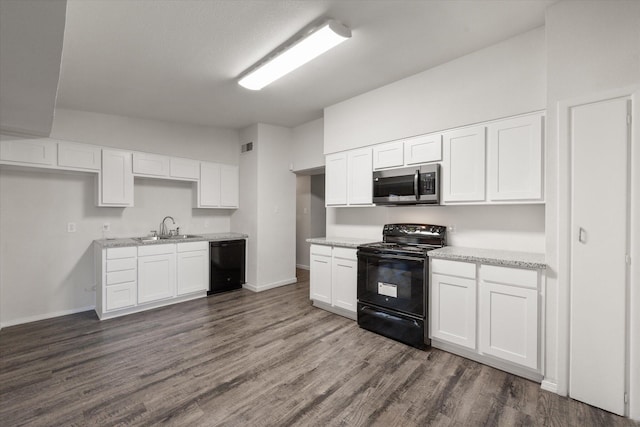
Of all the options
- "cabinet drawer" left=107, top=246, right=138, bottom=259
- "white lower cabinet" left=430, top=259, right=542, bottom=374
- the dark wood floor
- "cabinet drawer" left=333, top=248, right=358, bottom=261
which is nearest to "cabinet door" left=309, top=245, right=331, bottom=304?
"cabinet drawer" left=333, top=248, right=358, bottom=261

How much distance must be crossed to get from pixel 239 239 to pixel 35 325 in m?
2.64

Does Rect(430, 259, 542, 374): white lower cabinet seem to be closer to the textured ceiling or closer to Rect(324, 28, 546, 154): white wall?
Rect(324, 28, 546, 154): white wall

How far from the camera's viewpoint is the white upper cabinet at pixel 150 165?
412 centimetres

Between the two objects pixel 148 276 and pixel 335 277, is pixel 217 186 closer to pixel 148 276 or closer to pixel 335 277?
pixel 148 276

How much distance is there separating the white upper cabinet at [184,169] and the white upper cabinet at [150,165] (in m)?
0.08

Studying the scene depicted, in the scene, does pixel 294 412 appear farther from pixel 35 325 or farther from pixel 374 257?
pixel 35 325

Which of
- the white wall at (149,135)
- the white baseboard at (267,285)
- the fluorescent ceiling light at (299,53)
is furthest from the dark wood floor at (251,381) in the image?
the fluorescent ceiling light at (299,53)

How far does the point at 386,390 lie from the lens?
2102mm

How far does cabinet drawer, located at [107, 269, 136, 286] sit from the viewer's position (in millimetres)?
3564

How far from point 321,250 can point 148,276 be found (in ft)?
7.74

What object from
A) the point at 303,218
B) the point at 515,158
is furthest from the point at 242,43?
the point at 303,218

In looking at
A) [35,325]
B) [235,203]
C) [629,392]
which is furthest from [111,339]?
[629,392]

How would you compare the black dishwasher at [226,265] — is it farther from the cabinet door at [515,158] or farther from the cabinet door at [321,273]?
the cabinet door at [515,158]

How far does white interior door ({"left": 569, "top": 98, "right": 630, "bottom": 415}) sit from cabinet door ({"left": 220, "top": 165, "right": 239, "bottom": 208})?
4549mm
